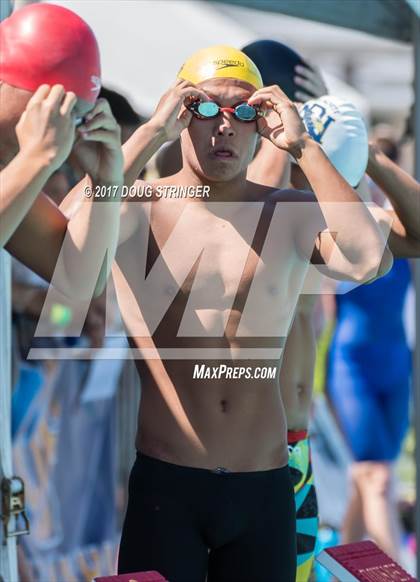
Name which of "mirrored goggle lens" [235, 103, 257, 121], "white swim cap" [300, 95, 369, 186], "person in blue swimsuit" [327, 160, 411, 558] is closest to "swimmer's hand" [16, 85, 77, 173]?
"mirrored goggle lens" [235, 103, 257, 121]

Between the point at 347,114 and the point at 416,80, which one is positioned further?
the point at 416,80

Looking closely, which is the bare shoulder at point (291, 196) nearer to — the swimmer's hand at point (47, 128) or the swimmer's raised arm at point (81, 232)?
the swimmer's raised arm at point (81, 232)

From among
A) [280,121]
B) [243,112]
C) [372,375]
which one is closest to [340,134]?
[280,121]

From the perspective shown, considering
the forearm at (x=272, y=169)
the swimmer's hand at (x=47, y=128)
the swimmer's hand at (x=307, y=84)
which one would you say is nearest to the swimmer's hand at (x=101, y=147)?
the swimmer's hand at (x=47, y=128)

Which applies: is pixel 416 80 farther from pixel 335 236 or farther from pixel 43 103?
pixel 43 103

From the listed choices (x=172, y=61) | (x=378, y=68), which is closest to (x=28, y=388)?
(x=172, y=61)

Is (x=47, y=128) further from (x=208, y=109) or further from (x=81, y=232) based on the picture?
(x=208, y=109)

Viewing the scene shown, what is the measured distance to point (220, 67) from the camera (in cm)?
331

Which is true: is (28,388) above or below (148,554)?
below

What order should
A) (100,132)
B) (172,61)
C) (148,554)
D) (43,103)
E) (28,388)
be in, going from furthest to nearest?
(172,61) < (28,388) < (148,554) < (100,132) < (43,103)

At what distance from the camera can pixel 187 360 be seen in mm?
3336

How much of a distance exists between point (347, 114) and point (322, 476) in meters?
3.92

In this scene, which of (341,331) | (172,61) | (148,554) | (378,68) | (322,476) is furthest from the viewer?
(378,68)

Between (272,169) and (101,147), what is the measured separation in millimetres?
1424
